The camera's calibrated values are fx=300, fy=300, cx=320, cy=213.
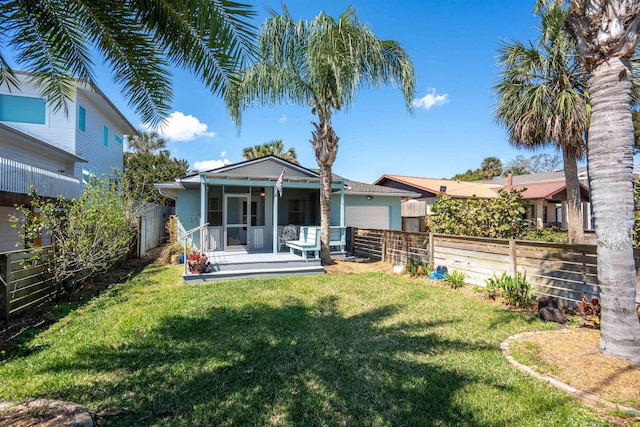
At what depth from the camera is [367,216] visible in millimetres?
15891

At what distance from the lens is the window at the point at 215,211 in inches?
507

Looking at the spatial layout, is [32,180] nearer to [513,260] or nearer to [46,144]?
[46,144]

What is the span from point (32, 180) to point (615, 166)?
50.3 feet

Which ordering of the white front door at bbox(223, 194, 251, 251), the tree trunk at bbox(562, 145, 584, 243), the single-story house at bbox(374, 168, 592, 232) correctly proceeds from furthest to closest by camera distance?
the single-story house at bbox(374, 168, 592, 232) → the white front door at bbox(223, 194, 251, 251) → the tree trunk at bbox(562, 145, 584, 243)

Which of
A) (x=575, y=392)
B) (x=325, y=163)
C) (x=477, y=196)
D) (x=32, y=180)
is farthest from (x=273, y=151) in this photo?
(x=575, y=392)

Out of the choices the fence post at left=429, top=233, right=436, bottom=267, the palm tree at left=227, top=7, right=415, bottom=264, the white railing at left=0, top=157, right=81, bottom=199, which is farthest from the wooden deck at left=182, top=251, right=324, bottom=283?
the white railing at left=0, top=157, right=81, bottom=199

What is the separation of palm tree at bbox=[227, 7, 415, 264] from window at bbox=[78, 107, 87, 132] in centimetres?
1037

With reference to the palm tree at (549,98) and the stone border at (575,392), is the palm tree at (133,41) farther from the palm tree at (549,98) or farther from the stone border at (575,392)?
the palm tree at (549,98)

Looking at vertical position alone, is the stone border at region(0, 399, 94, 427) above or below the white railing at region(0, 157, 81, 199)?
below

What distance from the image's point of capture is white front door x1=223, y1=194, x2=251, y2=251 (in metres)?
12.7

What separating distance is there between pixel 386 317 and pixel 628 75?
4.79 meters

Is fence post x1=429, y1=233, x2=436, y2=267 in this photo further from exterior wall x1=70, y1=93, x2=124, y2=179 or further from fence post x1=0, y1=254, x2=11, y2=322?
exterior wall x1=70, y1=93, x2=124, y2=179

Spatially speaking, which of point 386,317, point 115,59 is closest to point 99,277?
point 115,59

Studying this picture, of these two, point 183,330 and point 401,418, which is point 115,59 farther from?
point 401,418
